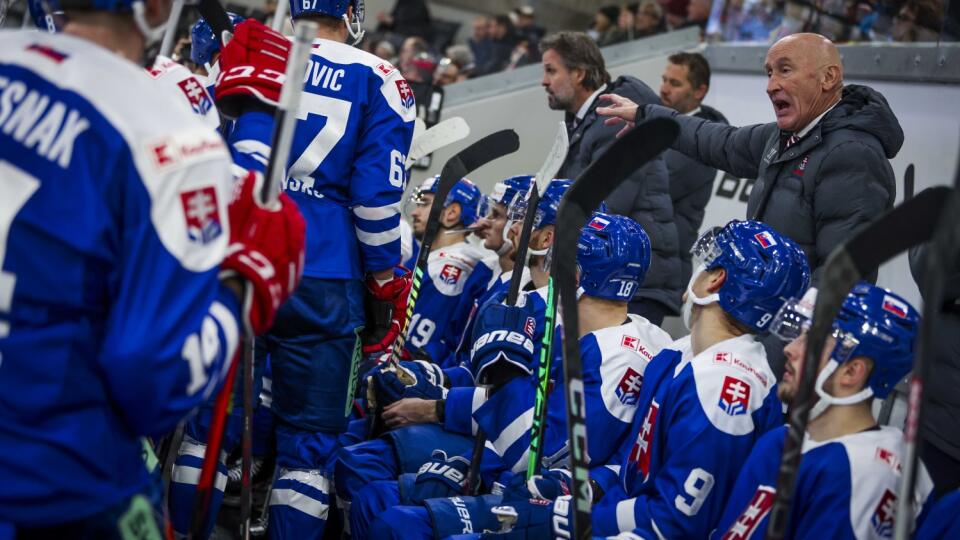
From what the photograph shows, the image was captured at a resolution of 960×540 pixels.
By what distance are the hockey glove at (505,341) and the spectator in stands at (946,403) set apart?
109 cm

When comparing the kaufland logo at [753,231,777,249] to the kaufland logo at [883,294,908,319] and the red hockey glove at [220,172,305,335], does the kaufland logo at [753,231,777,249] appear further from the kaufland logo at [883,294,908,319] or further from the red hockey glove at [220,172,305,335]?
the red hockey glove at [220,172,305,335]

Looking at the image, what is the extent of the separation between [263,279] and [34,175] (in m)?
0.34

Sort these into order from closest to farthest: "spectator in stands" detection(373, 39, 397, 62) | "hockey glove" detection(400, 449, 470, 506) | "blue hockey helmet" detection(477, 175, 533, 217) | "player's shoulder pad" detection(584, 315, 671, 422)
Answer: "player's shoulder pad" detection(584, 315, 671, 422), "hockey glove" detection(400, 449, 470, 506), "blue hockey helmet" detection(477, 175, 533, 217), "spectator in stands" detection(373, 39, 397, 62)

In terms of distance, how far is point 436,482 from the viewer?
9.89ft

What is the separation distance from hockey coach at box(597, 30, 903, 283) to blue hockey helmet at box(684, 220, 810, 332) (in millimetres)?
455

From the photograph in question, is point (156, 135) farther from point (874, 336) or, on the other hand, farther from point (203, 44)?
point (203, 44)

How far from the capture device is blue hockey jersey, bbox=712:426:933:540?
2.00 metres

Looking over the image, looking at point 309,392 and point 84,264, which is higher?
point 84,264

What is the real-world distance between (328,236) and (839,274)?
67.1 inches

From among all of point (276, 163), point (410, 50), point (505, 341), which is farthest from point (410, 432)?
point (410, 50)

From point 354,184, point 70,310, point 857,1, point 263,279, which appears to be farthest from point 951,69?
point 70,310

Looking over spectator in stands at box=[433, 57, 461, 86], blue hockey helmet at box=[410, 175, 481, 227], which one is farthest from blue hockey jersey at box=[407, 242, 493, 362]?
spectator in stands at box=[433, 57, 461, 86]

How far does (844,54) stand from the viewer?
16.8 ft

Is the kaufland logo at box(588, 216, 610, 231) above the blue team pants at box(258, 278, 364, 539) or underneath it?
above
